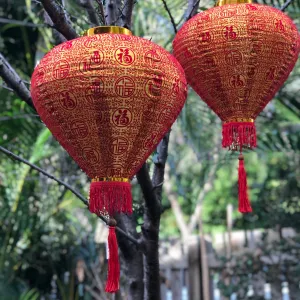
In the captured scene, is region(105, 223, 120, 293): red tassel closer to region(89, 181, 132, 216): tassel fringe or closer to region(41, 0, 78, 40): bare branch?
region(89, 181, 132, 216): tassel fringe

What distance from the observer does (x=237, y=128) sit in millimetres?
1317

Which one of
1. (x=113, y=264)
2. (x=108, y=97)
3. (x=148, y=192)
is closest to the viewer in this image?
(x=108, y=97)

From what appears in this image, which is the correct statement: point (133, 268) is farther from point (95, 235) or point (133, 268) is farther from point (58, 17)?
point (95, 235)

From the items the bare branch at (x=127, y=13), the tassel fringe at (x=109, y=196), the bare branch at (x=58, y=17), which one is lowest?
the tassel fringe at (x=109, y=196)

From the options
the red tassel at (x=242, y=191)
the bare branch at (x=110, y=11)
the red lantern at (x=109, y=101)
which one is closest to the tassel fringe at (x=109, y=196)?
the red lantern at (x=109, y=101)

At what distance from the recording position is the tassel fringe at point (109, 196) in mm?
1078

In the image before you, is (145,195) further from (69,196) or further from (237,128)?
(69,196)

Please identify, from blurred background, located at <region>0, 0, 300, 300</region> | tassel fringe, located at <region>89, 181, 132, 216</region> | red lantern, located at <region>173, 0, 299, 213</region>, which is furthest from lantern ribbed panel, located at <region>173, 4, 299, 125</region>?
blurred background, located at <region>0, 0, 300, 300</region>

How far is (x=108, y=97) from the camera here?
1.01 metres

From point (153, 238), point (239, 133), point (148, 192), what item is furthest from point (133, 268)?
point (239, 133)

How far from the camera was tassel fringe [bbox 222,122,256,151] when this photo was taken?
132 cm

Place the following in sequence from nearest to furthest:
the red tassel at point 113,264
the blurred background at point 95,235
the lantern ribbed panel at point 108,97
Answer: the lantern ribbed panel at point 108,97 < the red tassel at point 113,264 < the blurred background at point 95,235

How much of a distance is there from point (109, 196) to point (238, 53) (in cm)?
43

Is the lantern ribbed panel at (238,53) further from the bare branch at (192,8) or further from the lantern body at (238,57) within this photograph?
the bare branch at (192,8)
